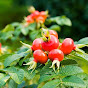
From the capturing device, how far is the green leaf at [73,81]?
3.35 ft

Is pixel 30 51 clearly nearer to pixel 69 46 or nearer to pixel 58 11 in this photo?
pixel 69 46

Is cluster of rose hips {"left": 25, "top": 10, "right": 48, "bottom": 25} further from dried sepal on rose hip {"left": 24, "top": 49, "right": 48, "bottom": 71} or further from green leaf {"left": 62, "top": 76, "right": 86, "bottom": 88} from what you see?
green leaf {"left": 62, "top": 76, "right": 86, "bottom": 88}

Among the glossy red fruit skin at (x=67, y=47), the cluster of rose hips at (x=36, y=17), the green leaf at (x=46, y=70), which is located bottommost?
the green leaf at (x=46, y=70)

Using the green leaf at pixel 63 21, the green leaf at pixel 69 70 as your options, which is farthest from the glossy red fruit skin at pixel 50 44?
the green leaf at pixel 63 21

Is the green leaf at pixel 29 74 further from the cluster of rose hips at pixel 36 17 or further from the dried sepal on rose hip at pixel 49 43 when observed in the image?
the cluster of rose hips at pixel 36 17

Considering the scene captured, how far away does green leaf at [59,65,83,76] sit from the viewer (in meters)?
1.10

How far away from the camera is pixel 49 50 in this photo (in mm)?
1234

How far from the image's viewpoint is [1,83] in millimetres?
1129

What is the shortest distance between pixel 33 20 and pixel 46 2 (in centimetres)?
237

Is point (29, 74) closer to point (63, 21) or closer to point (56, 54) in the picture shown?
point (56, 54)

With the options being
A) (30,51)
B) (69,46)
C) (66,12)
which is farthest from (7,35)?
(66,12)

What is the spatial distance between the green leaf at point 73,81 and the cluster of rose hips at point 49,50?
0.10 metres

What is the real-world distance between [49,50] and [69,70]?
18cm

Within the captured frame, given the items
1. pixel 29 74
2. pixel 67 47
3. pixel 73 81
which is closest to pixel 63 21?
pixel 67 47
